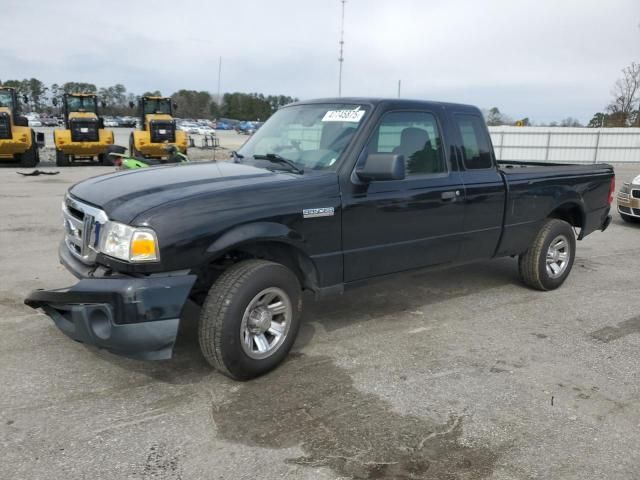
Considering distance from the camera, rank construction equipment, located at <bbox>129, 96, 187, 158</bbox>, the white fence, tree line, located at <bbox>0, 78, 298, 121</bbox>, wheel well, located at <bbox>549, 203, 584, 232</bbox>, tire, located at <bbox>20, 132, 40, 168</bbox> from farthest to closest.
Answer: tree line, located at <bbox>0, 78, 298, 121</bbox> < the white fence < construction equipment, located at <bbox>129, 96, 187, 158</bbox> < tire, located at <bbox>20, 132, 40, 168</bbox> < wheel well, located at <bbox>549, 203, 584, 232</bbox>

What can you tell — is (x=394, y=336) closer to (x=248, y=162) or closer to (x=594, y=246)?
(x=248, y=162)

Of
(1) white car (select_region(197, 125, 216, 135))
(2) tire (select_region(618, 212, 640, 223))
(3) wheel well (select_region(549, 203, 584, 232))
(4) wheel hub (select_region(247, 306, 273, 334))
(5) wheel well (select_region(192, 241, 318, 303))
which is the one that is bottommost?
(4) wheel hub (select_region(247, 306, 273, 334))

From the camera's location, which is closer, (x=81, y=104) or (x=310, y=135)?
(x=310, y=135)

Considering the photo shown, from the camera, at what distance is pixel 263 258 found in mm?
3938

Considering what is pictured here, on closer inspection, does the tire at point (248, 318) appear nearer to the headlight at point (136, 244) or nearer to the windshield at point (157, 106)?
the headlight at point (136, 244)

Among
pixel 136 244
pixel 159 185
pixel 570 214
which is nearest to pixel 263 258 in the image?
pixel 159 185

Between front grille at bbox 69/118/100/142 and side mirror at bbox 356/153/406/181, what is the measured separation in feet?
60.2

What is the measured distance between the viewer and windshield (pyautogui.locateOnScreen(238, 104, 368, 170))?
14.0 feet

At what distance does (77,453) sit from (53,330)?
73.3 inches

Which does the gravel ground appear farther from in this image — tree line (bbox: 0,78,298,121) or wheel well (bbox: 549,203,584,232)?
tree line (bbox: 0,78,298,121)

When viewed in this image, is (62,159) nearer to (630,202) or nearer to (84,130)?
(84,130)

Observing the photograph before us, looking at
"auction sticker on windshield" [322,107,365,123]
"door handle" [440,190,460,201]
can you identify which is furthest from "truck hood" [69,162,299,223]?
"door handle" [440,190,460,201]

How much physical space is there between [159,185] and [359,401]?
6.31ft

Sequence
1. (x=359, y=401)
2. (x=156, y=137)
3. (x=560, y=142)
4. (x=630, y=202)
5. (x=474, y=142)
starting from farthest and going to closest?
(x=560, y=142), (x=156, y=137), (x=630, y=202), (x=474, y=142), (x=359, y=401)
